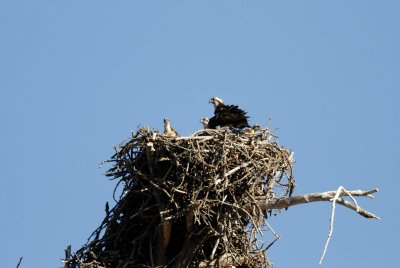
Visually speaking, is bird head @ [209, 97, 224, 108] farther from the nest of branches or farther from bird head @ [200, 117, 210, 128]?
the nest of branches

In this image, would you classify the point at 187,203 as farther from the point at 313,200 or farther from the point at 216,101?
the point at 216,101

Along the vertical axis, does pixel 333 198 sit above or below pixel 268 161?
below

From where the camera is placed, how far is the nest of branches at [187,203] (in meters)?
10.2

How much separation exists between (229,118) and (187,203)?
5.37ft

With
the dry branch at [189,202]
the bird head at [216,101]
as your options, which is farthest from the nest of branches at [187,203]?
the bird head at [216,101]

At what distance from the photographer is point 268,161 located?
35.2 feet

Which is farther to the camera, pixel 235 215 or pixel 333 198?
pixel 235 215

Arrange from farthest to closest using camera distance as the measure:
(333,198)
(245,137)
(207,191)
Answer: (245,137) < (207,191) < (333,198)

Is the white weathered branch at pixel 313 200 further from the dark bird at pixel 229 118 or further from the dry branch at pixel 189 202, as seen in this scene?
the dark bird at pixel 229 118

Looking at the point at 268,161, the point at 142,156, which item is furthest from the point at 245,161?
the point at 142,156

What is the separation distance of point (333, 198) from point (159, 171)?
2.09 meters

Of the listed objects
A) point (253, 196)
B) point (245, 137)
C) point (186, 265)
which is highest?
point (245, 137)

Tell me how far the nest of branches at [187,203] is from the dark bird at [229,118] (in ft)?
1.97

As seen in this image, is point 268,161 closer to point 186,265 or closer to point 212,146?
point 212,146
